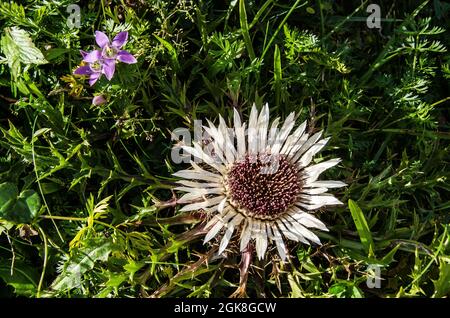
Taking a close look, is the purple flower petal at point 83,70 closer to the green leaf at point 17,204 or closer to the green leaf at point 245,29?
the green leaf at point 17,204

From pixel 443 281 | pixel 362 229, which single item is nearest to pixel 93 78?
pixel 362 229

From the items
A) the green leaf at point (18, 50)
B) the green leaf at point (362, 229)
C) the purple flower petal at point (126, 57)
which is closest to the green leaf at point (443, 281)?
the green leaf at point (362, 229)

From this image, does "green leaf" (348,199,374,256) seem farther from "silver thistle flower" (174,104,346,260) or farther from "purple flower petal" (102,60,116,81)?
"purple flower petal" (102,60,116,81)

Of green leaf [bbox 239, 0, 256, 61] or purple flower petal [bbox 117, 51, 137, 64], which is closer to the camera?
purple flower petal [bbox 117, 51, 137, 64]

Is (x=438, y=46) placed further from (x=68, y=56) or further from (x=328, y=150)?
(x=68, y=56)

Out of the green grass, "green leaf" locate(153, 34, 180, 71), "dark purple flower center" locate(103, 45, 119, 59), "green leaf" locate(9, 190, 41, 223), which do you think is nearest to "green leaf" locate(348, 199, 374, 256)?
the green grass

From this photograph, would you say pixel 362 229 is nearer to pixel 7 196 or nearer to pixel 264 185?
pixel 264 185

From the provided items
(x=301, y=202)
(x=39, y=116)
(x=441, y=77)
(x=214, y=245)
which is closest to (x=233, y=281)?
(x=214, y=245)
